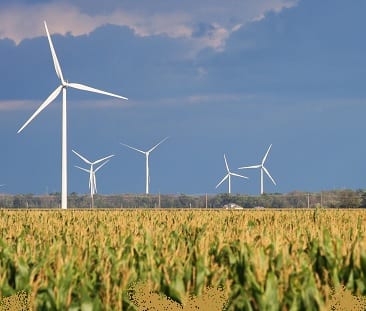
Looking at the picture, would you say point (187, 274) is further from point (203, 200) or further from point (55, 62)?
point (203, 200)

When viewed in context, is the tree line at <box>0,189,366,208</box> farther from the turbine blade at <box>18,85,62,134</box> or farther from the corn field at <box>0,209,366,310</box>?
the corn field at <box>0,209,366,310</box>

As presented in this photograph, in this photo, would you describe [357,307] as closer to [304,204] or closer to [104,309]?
[104,309]

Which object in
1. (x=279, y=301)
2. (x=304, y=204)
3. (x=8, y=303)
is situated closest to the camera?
(x=279, y=301)

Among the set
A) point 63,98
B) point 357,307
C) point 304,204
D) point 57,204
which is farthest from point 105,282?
point 57,204

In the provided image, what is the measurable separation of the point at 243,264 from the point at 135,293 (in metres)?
2.19

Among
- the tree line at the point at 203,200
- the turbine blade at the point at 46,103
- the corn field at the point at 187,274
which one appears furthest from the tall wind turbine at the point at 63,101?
the corn field at the point at 187,274

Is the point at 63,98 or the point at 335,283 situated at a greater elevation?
the point at 63,98

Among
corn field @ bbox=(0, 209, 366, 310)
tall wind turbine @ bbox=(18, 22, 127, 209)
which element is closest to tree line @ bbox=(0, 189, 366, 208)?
tall wind turbine @ bbox=(18, 22, 127, 209)

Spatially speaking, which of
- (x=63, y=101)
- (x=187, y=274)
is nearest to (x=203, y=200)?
(x=63, y=101)

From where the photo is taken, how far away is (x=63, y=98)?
6881cm

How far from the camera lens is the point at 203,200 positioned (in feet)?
346

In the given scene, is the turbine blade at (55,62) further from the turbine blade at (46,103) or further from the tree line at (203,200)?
the tree line at (203,200)

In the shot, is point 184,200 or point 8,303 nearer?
point 8,303

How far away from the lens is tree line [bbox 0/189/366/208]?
92.8 meters
